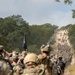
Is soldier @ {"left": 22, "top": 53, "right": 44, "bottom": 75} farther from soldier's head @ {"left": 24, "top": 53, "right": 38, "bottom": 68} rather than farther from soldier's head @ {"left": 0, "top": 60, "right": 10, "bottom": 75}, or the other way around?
soldier's head @ {"left": 0, "top": 60, "right": 10, "bottom": 75}

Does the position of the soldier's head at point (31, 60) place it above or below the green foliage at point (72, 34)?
below

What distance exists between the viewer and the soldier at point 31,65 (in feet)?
24.7

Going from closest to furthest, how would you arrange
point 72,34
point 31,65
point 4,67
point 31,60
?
point 31,60, point 31,65, point 4,67, point 72,34

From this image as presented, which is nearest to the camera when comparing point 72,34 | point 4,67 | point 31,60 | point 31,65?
point 31,60

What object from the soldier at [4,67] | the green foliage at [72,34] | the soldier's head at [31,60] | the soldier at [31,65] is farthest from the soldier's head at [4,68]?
the green foliage at [72,34]

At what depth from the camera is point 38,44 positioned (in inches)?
4245

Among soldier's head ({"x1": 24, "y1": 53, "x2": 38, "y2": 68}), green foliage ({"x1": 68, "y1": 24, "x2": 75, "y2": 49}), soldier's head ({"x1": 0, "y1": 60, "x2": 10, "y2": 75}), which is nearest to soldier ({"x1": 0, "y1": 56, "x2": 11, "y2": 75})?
soldier's head ({"x1": 0, "y1": 60, "x2": 10, "y2": 75})

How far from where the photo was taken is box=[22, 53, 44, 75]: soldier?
754 centimetres

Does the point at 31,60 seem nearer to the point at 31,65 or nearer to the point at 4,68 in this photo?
the point at 31,65

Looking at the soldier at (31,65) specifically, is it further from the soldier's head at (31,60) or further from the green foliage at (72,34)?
the green foliage at (72,34)

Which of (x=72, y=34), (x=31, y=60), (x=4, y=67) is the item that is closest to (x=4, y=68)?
(x=4, y=67)

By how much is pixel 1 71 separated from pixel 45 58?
137 inches

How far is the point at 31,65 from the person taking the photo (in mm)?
7688

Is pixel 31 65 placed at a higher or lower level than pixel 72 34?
lower
